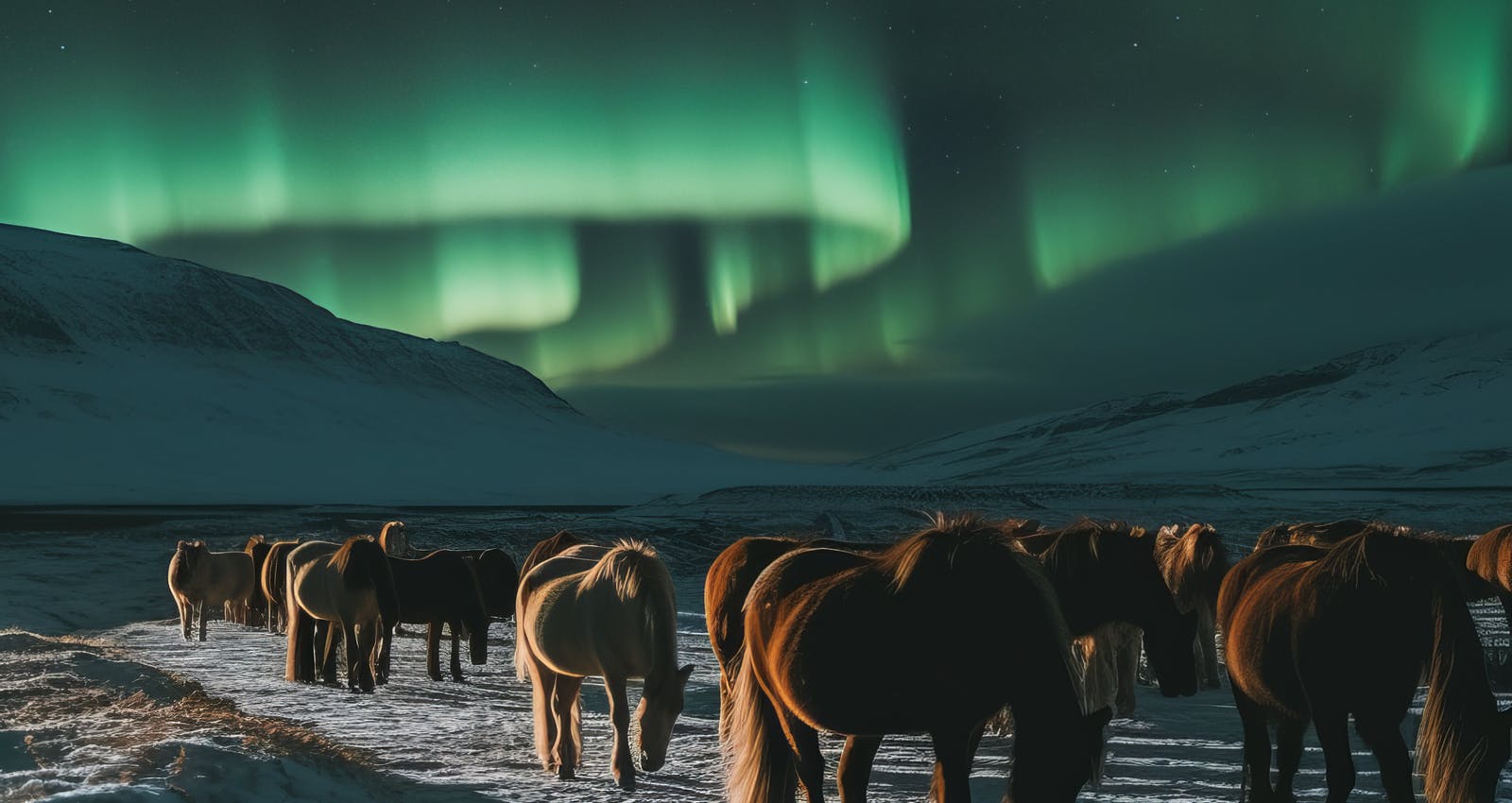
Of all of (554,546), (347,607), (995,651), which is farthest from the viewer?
(554,546)

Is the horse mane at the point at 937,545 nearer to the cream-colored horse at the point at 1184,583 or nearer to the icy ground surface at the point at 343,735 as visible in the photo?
the icy ground surface at the point at 343,735

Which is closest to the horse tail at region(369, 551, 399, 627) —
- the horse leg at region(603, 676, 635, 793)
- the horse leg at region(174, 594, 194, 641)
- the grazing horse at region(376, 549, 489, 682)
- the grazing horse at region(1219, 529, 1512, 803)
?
the grazing horse at region(376, 549, 489, 682)

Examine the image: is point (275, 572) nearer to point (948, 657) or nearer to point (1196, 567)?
point (1196, 567)

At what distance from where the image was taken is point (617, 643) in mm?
9031

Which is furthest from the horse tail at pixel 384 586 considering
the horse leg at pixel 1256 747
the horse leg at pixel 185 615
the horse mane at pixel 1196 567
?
the horse leg at pixel 1256 747

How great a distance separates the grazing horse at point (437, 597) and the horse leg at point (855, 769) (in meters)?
10.2

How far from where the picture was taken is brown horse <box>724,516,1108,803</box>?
208 inches

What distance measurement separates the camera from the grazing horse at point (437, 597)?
50.2 ft

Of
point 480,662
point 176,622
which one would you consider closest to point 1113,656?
point 480,662

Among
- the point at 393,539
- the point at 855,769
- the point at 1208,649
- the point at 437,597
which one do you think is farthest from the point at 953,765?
the point at 393,539

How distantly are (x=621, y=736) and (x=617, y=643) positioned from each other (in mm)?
665

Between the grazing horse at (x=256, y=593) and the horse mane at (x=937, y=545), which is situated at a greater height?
the horse mane at (x=937, y=545)

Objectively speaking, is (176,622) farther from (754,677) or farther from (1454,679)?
(1454,679)

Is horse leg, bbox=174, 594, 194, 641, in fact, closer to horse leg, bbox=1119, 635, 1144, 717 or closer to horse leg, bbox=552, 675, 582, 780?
horse leg, bbox=552, 675, 582, 780
